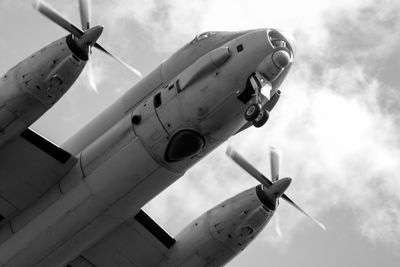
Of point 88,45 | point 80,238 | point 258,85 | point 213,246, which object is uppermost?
point 88,45

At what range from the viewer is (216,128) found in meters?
17.4

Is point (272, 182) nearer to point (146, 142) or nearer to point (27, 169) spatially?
point (146, 142)

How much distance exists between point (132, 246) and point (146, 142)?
16.6 ft

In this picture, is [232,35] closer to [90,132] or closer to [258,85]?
[258,85]

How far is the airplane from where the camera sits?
17.1 meters

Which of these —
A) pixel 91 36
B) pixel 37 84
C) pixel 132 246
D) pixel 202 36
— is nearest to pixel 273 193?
pixel 132 246

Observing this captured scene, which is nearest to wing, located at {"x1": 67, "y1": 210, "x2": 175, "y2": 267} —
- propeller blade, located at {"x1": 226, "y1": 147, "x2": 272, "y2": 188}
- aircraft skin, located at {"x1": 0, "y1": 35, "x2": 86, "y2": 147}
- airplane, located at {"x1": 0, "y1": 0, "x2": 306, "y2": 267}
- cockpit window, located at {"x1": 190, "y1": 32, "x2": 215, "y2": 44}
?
airplane, located at {"x1": 0, "y1": 0, "x2": 306, "y2": 267}

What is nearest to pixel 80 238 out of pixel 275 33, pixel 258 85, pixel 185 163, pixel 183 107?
pixel 185 163

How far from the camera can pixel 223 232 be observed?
20.3 metres

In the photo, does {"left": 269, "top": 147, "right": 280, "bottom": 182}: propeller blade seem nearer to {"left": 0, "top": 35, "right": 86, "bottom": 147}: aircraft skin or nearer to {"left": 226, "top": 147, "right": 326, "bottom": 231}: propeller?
{"left": 226, "top": 147, "right": 326, "bottom": 231}: propeller

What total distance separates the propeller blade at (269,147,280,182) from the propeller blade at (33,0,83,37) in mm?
7984

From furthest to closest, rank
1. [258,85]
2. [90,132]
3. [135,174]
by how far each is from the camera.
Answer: [90,132], [135,174], [258,85]

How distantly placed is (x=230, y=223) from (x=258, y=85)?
5.57 m

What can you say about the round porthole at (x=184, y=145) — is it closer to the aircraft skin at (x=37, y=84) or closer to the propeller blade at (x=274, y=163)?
the aircraft skin at (x=37, y=84)
